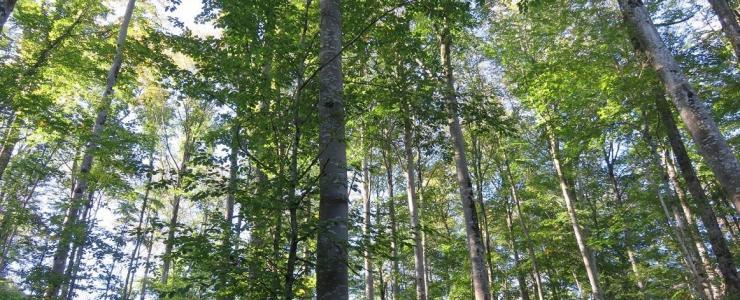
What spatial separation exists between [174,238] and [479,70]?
17685 mm

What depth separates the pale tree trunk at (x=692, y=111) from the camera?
564cm

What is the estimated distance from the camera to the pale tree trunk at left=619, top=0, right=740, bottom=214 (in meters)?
5.64

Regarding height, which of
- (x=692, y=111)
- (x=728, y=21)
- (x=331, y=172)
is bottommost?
(x=331, y=172)

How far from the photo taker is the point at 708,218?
30.5ft

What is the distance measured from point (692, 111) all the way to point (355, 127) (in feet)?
30.8

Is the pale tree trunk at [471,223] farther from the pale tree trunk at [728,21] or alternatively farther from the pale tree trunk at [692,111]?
the pale tree trunk at [728,21]

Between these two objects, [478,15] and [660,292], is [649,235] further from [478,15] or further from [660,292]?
[478,15]

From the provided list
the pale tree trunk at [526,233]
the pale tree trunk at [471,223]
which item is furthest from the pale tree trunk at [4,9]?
the pale tree trunk at [526,233]

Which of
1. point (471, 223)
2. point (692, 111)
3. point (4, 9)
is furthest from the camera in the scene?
point (471, 223)

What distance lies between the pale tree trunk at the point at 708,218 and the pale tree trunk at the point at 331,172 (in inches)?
342

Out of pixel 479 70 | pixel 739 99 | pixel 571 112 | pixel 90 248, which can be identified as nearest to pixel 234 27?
pixel 571 112

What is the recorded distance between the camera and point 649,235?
21.4 meters

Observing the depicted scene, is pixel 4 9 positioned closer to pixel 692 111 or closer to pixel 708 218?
pixel 692 111

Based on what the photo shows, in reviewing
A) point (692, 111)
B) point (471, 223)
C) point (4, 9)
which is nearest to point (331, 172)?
point (692, 111)
